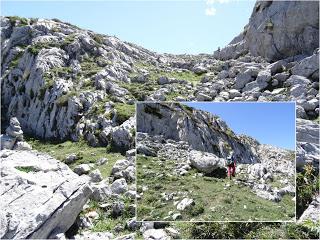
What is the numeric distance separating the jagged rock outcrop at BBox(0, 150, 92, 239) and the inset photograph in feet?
13.8

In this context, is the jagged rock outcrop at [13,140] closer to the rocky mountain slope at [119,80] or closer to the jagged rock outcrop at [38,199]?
the rocky mountain slope at [119,80]

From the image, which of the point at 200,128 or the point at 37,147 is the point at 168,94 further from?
the point at 200,128

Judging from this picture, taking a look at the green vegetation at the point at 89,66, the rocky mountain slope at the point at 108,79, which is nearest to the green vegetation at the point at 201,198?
the rocky mountain slope at the point at 108,79

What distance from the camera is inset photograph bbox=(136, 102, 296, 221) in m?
12.1

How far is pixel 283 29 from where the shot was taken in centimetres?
4241

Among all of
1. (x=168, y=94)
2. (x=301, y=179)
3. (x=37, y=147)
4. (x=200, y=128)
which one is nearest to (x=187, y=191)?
(x=200, y=128)

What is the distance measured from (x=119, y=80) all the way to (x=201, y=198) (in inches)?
1269

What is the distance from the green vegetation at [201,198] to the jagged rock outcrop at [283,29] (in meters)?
31.2

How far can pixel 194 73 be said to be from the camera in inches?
2009

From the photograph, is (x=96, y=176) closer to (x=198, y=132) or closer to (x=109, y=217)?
(x=109, y=217)

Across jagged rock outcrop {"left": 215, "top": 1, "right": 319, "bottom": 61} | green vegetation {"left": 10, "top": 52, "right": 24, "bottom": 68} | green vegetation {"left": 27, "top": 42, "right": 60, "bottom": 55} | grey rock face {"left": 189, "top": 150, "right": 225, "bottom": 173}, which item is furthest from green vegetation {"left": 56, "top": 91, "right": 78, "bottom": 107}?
grey rock face {"left": 189, "top": 150, "right": 225, "bottom": 173}

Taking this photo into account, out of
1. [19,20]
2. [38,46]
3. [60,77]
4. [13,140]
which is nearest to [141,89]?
[60,77]

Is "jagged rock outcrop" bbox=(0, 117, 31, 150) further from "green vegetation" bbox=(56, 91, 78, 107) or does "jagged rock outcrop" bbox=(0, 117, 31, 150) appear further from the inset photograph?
the inset photograph

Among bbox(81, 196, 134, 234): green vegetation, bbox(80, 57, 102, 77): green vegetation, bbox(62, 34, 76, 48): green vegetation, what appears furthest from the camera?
bbox(62, 34, 76, 48): green vegetation
